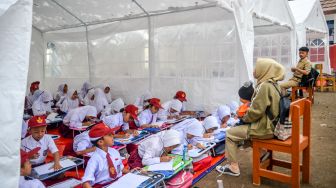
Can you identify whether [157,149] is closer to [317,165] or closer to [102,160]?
[102,160]

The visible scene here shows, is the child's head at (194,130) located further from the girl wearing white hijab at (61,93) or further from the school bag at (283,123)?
the girl wearing white hijab at (61,93)

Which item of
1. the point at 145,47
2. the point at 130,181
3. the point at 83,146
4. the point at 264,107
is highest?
the point at 145,47

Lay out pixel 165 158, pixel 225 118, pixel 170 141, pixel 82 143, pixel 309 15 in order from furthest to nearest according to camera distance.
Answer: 1. pixel 309 15
2. pixel 225 118
3. pixel 82 143
4. pixel 170 141
5. pixel 165 158

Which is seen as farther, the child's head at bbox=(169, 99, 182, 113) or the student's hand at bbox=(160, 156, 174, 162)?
the child's head at bbox=(169, 99, 182, 113)

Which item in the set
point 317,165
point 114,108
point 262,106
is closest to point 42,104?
point 114,108

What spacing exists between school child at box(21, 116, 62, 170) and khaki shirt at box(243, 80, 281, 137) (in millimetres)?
2484

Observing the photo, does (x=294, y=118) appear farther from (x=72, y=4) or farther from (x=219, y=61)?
(x=72, y=4)

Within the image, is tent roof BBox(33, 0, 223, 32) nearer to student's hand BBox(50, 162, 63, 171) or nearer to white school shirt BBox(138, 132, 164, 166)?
white school shirt BBox(138, 132, 164, 166)

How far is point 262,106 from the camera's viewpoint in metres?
3.24

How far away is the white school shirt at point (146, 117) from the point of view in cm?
530

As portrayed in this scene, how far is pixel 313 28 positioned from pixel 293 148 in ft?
32.7

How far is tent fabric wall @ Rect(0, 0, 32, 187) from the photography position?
75.9 inches

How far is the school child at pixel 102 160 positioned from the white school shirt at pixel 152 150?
47 cm

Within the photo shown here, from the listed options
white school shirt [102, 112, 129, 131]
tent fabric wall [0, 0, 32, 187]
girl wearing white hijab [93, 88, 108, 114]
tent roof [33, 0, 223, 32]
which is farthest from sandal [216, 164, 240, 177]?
girl wearing white hijab [93, 88, 108, 114]
